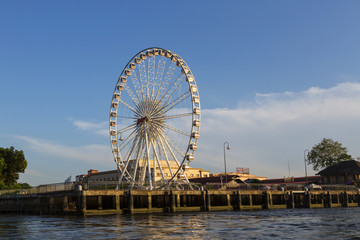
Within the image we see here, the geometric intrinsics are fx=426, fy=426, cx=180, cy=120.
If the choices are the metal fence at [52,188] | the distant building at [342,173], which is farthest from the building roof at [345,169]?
the metal fence at [52,188]

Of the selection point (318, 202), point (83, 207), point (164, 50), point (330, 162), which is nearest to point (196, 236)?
point (83, 207)

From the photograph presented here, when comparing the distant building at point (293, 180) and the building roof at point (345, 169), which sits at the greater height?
the building roof at point (345, 169)

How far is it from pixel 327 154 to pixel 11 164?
90.5 m

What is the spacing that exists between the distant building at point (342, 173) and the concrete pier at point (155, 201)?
90.6ft

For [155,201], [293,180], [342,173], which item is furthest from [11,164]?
[342,173]

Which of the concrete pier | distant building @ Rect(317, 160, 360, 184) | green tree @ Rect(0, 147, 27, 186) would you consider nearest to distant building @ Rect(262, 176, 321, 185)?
distant building @ Rect(317, 160, 360, 184)

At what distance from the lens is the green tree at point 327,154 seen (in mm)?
130500

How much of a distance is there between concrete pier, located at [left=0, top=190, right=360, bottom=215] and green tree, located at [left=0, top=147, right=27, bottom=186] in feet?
116

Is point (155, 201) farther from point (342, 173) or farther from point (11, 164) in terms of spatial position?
point (342, 173)

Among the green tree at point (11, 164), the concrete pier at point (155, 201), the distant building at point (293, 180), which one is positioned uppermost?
the green tree at point (11, 164)

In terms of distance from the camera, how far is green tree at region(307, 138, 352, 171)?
130 m

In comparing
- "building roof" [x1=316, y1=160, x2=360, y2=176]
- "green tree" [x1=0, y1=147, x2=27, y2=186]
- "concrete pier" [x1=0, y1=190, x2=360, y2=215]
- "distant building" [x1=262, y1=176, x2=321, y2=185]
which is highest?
"green tree" [x1=0, y1=147, x2=27, y2=186]

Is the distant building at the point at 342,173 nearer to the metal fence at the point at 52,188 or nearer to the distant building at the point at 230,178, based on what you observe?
the distant building at the point at 230,178

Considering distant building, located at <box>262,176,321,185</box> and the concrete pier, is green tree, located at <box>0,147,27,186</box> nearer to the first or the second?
the concrete pier
